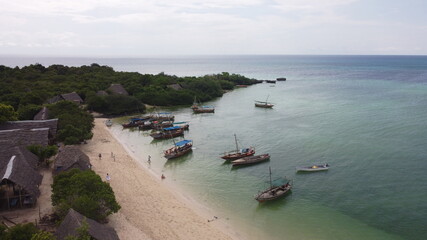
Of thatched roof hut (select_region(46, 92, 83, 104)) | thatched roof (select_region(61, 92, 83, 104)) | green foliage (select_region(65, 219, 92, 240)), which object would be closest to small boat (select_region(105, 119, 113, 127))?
thatched roof hut (select_region(46, 92, 83, 104))

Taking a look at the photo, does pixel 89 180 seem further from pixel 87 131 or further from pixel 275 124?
pixel 275 124

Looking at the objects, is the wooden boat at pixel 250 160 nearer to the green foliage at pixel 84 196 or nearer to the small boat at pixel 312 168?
the small boat at pixel 312 168

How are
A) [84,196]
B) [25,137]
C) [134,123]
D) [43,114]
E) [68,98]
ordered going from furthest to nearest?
[68,98], [134,123], [43,114], [25,137], [84,196]

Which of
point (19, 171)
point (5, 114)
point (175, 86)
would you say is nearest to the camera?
point (19, 171)

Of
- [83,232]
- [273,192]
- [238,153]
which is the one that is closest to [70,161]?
[83,232]

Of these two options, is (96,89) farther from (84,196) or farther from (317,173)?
(317,173)

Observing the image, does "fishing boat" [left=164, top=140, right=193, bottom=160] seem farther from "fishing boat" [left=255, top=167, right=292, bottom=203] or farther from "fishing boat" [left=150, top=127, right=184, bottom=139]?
"fishing boat" [left=255, top=167, right=292, bottom=203]
